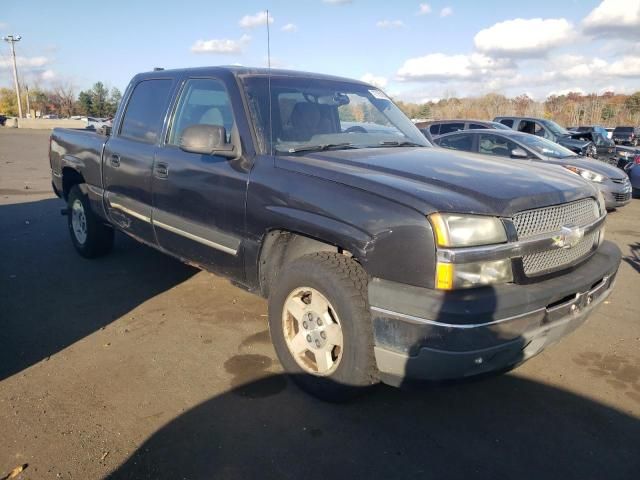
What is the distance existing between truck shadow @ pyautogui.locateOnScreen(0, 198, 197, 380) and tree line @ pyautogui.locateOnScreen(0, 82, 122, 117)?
7293cm

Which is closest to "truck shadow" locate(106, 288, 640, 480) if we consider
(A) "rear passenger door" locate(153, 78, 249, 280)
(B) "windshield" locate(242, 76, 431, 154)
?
(A) "rear passenger door" locate(153, 78, 249, 280)

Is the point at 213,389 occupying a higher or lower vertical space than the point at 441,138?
lower

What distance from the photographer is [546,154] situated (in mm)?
9047

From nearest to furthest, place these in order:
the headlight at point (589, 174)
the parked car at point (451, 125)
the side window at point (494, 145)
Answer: the headlight at point (589, 174)
the side window at point (494, 145)
the parked car at point (451, 125)

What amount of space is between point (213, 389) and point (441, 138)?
27.3ft

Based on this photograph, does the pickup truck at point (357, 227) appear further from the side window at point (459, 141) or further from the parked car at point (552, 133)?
the parked car at point (552, 133)

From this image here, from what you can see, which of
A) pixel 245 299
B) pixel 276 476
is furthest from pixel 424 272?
pixel 245 299

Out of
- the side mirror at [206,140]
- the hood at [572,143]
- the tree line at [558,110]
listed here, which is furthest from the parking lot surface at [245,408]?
the tree line at [558,110]

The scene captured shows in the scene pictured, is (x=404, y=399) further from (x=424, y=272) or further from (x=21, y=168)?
(x=21, y=168)

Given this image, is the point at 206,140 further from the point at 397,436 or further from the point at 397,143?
the point at 397,436

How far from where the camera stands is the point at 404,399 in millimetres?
A: 3080

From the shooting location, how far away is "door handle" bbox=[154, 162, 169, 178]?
3.89 metres

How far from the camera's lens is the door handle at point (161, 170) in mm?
3891

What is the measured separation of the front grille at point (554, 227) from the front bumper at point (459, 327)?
0.10 metres
